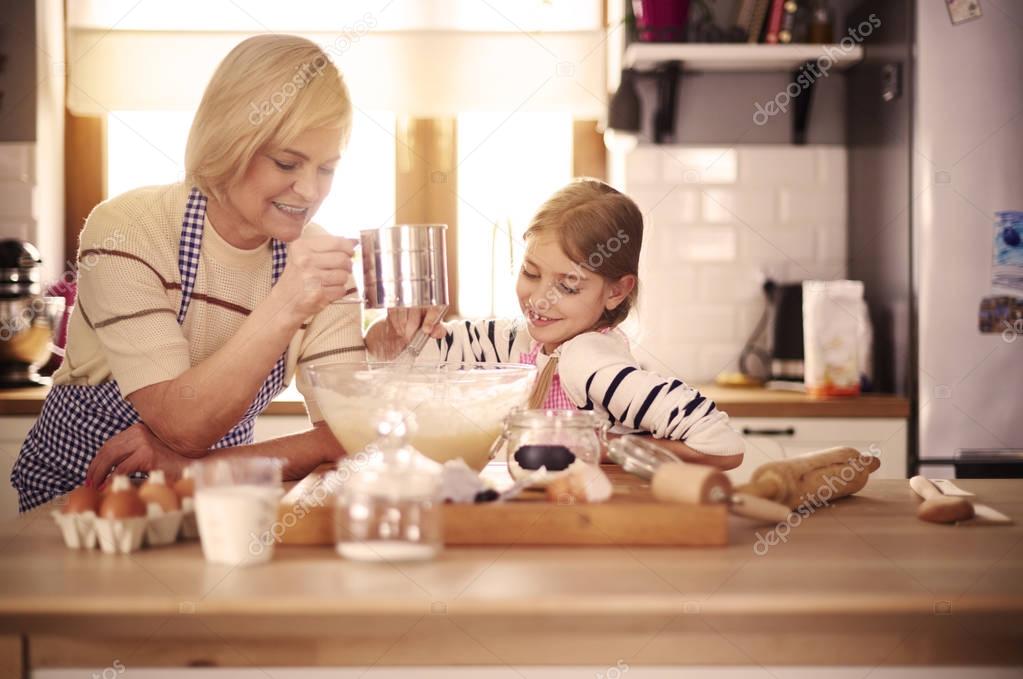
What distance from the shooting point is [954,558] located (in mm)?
1002

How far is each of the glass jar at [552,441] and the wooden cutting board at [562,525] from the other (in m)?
0.16

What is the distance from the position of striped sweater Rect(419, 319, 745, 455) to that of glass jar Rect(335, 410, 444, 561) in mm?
619

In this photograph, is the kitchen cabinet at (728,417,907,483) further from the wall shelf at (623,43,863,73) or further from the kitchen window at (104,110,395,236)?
the kitchen window at (104,110,395,236)

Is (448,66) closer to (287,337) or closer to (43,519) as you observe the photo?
(287,337)

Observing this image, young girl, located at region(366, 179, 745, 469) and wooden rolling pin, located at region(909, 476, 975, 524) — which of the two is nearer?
wooden rolling pin, located at region(909, 476, 975, 524)

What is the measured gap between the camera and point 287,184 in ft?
5.26

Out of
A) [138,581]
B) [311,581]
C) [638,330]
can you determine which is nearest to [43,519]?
[138,581]

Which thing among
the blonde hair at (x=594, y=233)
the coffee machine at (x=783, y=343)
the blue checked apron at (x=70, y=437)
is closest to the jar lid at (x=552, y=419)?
the blonde hair at (x=594, y=233)

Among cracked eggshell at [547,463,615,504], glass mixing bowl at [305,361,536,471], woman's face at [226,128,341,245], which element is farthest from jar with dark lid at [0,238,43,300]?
cracked eggshell at [547,463,615,504]

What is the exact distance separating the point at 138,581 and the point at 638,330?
2.40 metres

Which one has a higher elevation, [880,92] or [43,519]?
[880,92]

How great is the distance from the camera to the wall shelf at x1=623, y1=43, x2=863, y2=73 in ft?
9.57

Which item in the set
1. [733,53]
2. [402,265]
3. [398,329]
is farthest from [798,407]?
[402,265]

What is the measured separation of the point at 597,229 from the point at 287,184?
22.1 inches
